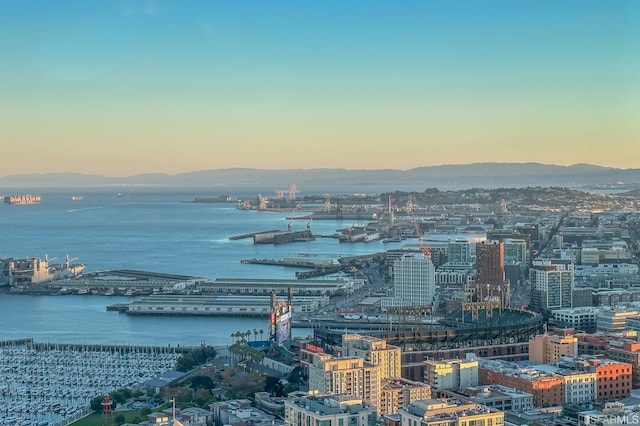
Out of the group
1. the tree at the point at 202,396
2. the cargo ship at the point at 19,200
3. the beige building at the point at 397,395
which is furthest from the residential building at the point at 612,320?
the cargo ship at the point at 19,200

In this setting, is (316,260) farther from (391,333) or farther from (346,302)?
(391,333)

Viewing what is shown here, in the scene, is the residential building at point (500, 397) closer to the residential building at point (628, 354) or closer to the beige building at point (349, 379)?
the beige building at point (349, 379)

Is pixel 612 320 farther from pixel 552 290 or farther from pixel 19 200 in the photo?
pixel 19 200

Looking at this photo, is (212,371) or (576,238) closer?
(212,371)

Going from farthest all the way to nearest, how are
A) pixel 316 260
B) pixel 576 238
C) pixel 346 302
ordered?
pixel 576 238
pixel 316 260
pixel 346 302

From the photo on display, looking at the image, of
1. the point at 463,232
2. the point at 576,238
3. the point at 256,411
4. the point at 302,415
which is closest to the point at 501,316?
the point at 256,411

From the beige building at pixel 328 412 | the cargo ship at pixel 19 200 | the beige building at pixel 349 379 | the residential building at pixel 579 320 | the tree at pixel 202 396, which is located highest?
the cargo ship at pixel 19 200

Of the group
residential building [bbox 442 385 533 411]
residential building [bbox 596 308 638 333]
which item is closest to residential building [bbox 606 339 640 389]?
residential building [bbox 442 385 533 411]

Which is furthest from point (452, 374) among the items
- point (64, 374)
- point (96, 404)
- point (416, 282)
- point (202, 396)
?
point (416, 282)
